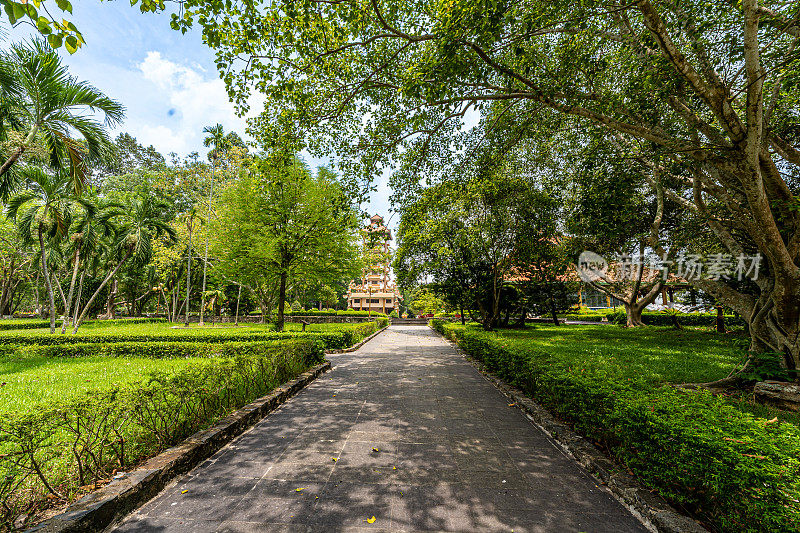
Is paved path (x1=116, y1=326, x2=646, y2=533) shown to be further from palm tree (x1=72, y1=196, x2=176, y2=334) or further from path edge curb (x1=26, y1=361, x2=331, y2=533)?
palm tree (x1=72, y1=196, x2=176, y2=334)

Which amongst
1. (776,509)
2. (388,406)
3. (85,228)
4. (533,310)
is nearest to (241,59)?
(388,406)

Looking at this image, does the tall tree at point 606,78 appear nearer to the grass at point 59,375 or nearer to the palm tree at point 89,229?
the grass at point 59,375

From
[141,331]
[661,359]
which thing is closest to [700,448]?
[661,359]

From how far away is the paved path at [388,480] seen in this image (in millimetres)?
2646

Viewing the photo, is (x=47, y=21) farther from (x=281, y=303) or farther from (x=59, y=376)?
(x=281, y=303)

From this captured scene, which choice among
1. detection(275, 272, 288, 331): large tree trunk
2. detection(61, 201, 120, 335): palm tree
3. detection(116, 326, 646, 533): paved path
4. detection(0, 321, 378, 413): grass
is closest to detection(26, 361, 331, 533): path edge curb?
detection(116, 326, 646, 533): paved path

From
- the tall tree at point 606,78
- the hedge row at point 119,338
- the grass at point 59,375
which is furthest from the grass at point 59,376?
the tall tree at point 606,78

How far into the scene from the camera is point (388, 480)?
10.8 feet

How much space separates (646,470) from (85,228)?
2182cm

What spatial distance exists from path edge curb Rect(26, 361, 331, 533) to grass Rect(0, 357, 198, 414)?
133 cm

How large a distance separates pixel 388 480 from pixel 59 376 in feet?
26.5

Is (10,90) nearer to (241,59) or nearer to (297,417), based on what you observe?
(241,59)

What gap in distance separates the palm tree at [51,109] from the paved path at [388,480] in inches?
333

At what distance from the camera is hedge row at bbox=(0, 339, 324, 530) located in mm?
2434
